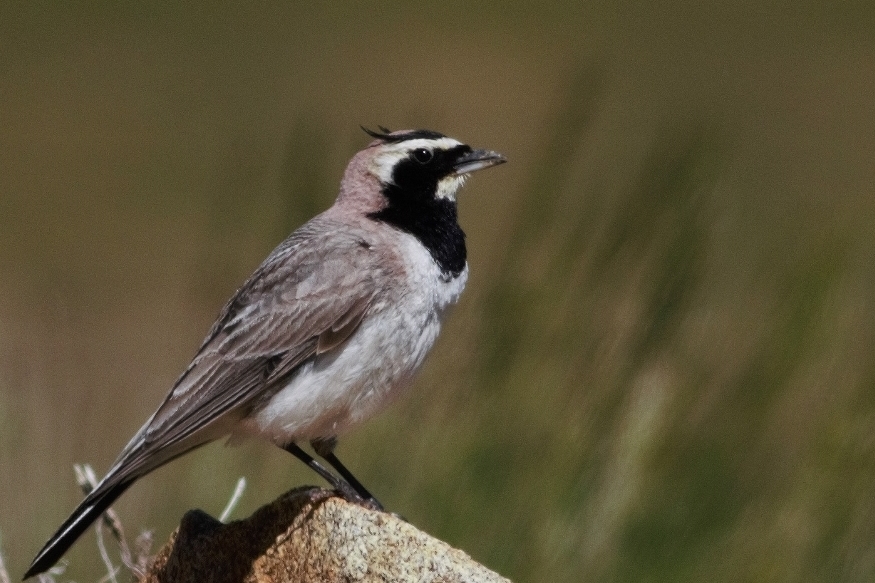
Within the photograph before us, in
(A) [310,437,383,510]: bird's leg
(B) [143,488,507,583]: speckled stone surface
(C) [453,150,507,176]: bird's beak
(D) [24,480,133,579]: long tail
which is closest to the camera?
(B) [143,488,507,583]: speckled stone surface

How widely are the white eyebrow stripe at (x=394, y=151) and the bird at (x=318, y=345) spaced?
0.12 metres

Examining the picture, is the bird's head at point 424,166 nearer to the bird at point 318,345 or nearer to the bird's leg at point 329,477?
the bird at point 318,345

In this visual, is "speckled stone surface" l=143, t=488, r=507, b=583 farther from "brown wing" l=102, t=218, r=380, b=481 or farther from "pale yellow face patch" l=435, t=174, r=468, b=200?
"pale yellow face patch" l=435, t=174, r=468, b=200

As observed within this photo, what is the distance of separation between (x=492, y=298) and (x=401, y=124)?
305 inches

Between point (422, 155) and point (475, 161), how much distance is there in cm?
17

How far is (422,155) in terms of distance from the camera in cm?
482

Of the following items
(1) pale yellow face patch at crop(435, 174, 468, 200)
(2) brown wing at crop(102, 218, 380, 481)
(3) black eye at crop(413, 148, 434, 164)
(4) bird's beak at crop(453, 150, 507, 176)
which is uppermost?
(4) bird's beak at crop(453, 150, 507, 176)

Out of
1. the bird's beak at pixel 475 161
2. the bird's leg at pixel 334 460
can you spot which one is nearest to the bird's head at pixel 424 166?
the bird's beak at pixel 475 161

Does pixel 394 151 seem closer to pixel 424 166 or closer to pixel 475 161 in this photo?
pixel 424 166

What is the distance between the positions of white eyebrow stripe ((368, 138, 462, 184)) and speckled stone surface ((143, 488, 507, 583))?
134cm

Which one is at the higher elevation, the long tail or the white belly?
the white belly

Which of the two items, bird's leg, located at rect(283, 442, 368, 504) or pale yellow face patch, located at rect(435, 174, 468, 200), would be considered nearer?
bird's leg, located at rect(283, 442, 368, 504)

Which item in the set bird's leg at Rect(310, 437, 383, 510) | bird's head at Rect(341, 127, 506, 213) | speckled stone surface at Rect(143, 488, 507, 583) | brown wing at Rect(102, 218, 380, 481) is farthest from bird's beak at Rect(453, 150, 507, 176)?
speckled stone surface at Rect(143, 488, 507, 583)

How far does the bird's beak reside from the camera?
4797 millimetres
